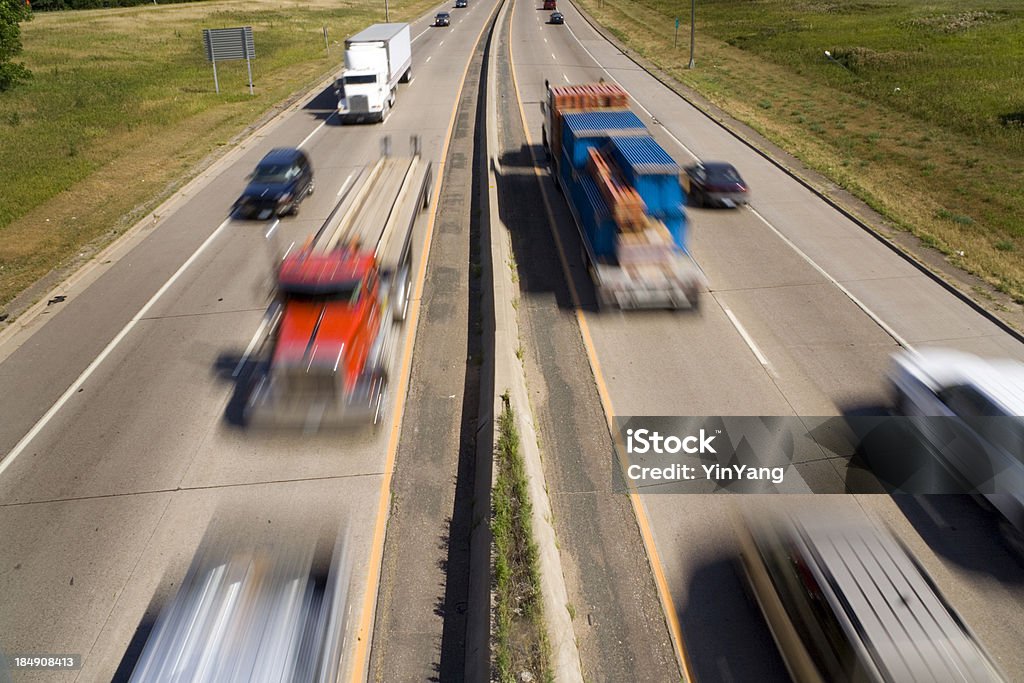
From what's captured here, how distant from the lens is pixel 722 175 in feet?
75.5

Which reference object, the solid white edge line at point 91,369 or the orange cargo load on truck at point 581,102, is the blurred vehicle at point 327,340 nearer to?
the solid white edge line at point 91,369

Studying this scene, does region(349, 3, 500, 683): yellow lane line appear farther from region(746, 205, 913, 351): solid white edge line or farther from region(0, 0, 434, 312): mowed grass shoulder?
region(746, 205, 913, 351): solid white edge line

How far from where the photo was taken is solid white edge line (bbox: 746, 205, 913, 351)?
1556 centimetres

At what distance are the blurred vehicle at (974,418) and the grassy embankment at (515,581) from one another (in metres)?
7.21

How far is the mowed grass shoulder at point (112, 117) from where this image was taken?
2294 cm

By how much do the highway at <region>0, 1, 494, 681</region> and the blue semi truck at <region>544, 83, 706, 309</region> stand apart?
489 centimetres

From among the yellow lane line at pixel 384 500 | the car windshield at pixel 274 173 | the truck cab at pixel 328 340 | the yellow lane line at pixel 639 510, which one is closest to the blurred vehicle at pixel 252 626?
the yellow lane line at pixel 384 500

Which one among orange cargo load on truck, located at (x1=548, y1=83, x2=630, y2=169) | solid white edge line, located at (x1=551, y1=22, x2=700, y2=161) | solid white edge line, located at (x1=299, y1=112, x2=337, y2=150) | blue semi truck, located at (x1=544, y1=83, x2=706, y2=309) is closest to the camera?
blue semi truck, located at (x1=544, y1=83, x2=706, y2=309)

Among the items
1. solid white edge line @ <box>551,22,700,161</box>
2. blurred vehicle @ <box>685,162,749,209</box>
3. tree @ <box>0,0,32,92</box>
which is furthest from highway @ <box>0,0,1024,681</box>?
tree @ <box>0,0,32,92</box>

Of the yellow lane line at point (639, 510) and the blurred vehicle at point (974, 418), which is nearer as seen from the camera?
the yellow lane line at point (639, 510)

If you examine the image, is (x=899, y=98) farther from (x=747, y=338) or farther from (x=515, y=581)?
(x=515, y=581)

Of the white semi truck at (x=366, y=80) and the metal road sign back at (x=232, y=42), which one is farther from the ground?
the metal road sign back at (x=232, y=42)

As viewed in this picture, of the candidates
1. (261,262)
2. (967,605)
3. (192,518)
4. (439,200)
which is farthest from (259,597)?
(439,200)

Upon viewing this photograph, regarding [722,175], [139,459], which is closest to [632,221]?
[722,175]
